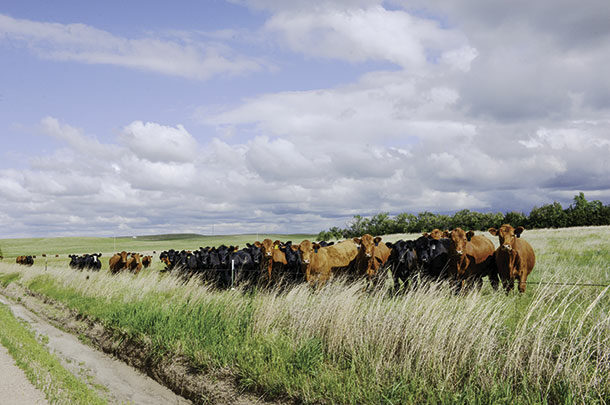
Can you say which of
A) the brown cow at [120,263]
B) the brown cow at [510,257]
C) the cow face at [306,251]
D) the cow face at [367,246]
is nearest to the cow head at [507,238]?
the brown cow at [510,257]

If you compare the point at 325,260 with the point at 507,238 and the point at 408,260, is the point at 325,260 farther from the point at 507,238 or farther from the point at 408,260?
the point at 507,238

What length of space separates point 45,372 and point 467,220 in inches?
3646

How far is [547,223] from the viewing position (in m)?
80.8

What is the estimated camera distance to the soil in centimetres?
803

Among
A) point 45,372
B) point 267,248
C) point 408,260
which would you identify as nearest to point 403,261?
point 408,260

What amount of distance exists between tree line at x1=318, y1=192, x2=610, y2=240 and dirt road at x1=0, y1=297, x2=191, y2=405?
7441 centimetres

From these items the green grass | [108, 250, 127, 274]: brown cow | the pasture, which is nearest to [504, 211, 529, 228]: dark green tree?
[108, 250, 127, 274]: brown cow

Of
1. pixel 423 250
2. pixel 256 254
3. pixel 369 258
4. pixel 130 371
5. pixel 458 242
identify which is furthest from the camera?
pixel 256 254

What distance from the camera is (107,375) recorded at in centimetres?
1029

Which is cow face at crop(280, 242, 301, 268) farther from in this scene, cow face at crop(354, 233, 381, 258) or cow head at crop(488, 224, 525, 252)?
cow head at crop(488, 224, 525, 252)

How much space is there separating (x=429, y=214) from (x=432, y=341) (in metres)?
94.1

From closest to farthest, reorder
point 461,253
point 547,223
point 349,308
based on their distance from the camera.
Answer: point 349,308 < point 461,253 < point 547,223

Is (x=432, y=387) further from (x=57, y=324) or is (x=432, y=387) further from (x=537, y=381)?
(x=57, y=324)

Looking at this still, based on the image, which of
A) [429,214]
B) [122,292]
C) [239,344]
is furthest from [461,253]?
[429,214]
